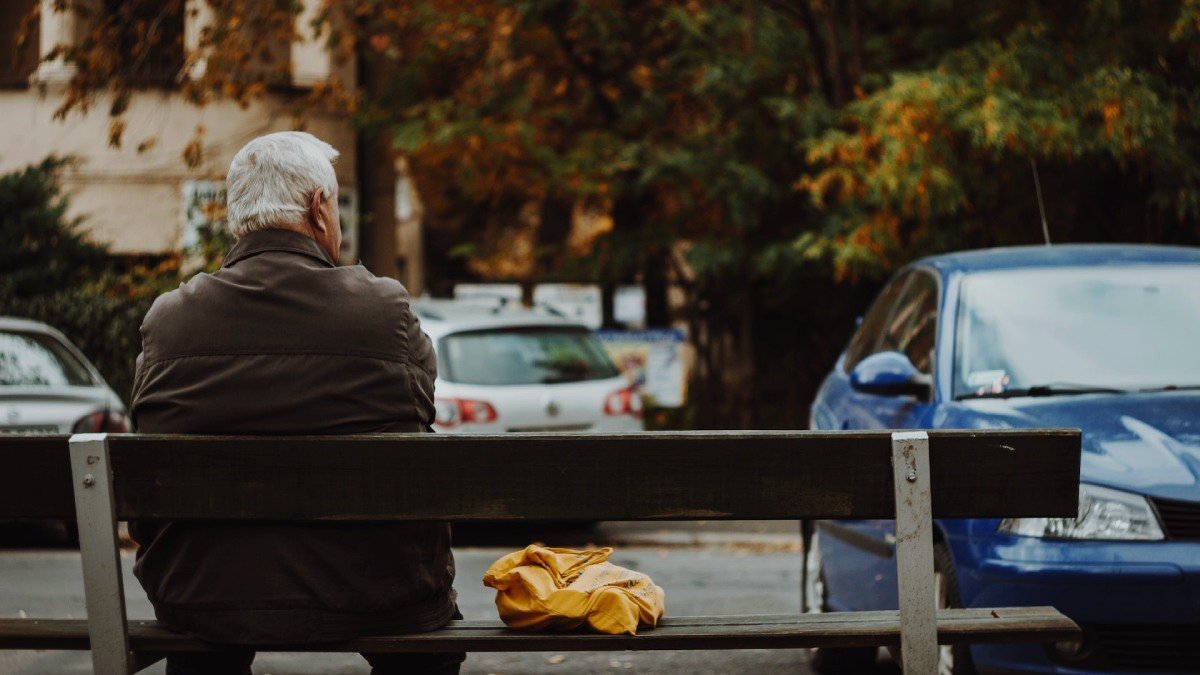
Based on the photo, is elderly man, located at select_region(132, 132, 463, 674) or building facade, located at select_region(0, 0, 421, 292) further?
building facade, located at select_region(0, 0, 421, 292)

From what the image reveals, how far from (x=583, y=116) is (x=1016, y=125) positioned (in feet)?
24.0

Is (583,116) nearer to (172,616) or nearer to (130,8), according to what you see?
(130,8)

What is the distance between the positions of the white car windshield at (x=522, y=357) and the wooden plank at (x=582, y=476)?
26.2 feet

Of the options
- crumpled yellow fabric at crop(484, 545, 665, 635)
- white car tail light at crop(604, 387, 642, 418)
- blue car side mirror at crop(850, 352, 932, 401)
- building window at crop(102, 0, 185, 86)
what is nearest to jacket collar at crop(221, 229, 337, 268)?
crumpled yellow fabric at crop(484, 545, 665, 635)

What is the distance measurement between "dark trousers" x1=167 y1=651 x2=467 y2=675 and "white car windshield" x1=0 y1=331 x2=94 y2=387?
24.7ft

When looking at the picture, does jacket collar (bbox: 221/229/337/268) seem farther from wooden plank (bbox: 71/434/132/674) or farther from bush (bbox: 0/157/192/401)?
bush (bbox: 0/157/192/401)

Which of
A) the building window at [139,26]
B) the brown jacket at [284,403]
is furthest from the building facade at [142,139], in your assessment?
the brown jacket at [284,403]

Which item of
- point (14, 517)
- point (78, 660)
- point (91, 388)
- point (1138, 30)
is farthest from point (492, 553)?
point (14, 517)

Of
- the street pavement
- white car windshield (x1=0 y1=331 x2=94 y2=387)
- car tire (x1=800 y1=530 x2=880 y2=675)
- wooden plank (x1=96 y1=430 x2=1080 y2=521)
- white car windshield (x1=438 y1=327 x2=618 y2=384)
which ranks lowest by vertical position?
the street pavement

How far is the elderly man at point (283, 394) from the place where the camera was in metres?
3.50

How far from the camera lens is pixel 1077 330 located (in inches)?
233

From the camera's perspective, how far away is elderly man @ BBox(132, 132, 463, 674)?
11.5 feet

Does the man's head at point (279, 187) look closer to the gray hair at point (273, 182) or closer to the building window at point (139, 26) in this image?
the gray hair at point (273, 182)

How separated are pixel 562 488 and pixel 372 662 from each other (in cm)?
61
